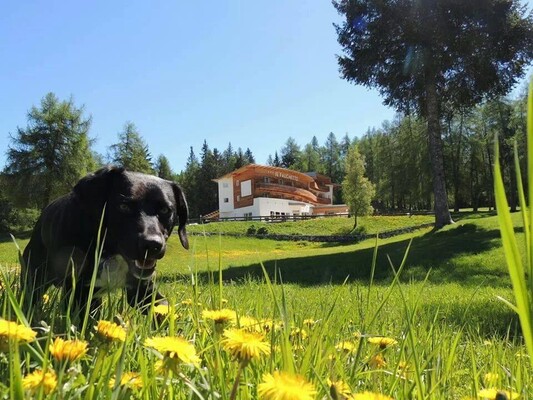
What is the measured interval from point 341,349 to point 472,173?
212 ft

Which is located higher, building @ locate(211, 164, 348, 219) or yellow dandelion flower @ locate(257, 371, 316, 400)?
building @ locate(211, 164, 348, 219)

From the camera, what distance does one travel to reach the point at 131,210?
3041 millimetres

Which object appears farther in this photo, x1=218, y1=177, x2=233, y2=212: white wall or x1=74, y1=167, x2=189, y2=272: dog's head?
x1=218, y1=177, x2=233, y2=212: white wall

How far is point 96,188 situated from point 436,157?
22.0 metres

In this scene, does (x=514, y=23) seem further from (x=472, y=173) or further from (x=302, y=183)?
(x=302, y=183)

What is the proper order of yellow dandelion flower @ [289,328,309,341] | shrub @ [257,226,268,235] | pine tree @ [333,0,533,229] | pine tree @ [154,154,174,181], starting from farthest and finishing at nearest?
pine tree @ [154,154,174,181] < shrub @ [257,226,268,235] < pine tree @ [333,0,533,229] < yellow dandelion flower @ [289,328,309,341]

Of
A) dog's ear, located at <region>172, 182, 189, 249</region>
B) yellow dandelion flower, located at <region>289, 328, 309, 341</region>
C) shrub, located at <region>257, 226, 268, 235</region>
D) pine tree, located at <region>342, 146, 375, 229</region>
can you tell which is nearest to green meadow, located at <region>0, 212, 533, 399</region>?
yellow dandelion flower, located at <region>289, 328, 309, 341</region>

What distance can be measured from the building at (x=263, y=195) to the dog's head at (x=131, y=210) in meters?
54.6

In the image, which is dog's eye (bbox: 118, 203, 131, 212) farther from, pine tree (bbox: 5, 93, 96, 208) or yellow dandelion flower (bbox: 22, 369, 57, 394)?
pine tree (bbox: 5, 93, 96, 208)

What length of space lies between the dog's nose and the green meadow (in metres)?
0.25

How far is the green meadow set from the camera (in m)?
0.93

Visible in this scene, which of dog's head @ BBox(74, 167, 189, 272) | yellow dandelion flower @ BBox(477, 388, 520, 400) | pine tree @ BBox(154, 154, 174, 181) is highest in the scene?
pine tree @ BBox(154, 154, 174, 181)

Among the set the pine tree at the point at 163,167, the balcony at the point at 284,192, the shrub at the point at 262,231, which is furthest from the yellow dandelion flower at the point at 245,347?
the pine tree at the point at 163,167

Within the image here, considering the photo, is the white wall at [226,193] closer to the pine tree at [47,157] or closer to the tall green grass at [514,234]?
the pine tree at [47,157]
